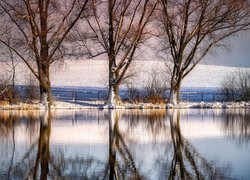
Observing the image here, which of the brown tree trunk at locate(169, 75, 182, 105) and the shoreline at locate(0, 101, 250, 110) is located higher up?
the brown tree trunk at locate(169, 75, 182, 105)

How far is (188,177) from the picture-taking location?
9.62 m

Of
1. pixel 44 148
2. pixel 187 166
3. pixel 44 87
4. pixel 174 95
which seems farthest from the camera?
pixel 174 95

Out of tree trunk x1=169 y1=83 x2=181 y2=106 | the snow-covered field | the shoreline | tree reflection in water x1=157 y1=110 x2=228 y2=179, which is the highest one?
the snow-covered field

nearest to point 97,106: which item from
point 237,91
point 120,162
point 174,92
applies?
point 174,92

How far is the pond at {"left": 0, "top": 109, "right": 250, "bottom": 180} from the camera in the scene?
10133 mm

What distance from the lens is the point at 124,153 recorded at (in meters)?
13.1

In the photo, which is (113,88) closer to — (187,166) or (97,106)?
(97,106)

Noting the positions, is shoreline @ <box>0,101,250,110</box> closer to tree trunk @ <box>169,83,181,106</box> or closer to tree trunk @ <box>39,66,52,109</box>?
tree trunk @ <box>39,66,52,109</box>

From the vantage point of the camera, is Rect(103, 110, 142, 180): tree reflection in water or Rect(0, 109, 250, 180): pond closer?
Rect(103, 110, 142, 180): tree reflection in water

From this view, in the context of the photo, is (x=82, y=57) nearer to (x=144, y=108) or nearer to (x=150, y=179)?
(x=144, y=108)

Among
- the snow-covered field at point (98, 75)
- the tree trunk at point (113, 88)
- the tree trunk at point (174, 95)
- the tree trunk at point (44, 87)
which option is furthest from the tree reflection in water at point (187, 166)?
the snow-covered field at point (98, 75)

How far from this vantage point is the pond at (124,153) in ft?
33.2

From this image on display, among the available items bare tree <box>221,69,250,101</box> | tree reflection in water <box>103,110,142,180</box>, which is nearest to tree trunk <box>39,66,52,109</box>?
bare tree <box>221,69,250,101</box>

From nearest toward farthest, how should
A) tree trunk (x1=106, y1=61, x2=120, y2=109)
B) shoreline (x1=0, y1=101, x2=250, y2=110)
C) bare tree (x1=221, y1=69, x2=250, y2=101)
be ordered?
shoreline (x1=0, y1=101, x2=250, y2=110)
tree trunk (x1=106, y1=61, x2=120, y2=109)
bare tree (x1=221, y1=69, x2=250, y2=101)
